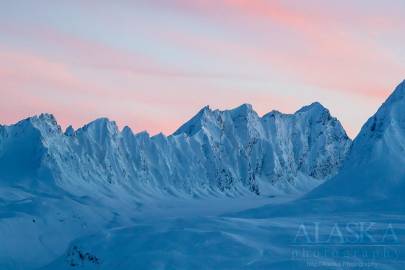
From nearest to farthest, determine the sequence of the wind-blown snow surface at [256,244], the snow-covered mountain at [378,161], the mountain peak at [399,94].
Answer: the wind-blown snow surface at [256,244], the snow-covered mountain at [378,161], the mountain peak at [399,94]

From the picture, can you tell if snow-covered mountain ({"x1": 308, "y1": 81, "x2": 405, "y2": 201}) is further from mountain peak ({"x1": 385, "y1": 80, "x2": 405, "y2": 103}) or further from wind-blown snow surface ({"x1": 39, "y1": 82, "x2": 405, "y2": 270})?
wind-blown snow surface ({"x1": 39, "y1": 82, "x2": 405, "y2": 270})

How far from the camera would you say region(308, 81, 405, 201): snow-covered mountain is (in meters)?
138

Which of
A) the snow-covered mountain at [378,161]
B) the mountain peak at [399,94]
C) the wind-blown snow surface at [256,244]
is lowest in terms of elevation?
the wind-blown snow surface at [256,244]

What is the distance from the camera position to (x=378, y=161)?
149 m

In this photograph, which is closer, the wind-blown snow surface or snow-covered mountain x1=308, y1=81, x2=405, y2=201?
the wind-blown snow surface

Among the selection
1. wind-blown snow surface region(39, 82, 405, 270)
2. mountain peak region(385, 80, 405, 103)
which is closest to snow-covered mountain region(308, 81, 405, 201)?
mountain peak region(385, 80, 405, 103)

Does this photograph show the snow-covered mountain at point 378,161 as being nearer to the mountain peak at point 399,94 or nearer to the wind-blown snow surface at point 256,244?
the mountain peak at point 399,94

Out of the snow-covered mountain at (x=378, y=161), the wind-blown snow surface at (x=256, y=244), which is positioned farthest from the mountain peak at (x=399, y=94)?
the wind-blown snow surface at (x=256, y=244)

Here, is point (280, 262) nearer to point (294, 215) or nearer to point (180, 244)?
point (180, 244)

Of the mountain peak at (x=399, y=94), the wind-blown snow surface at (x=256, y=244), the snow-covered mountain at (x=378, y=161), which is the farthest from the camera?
the mountain peak at (x=399, y=94)

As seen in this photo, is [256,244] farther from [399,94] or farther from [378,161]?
[399,94]

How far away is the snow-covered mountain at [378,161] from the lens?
452 feet

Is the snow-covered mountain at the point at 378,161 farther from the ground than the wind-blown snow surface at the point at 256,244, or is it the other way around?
the snow-covered mountain at the point at 378,161

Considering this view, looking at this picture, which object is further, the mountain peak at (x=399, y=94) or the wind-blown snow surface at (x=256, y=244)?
the mountain peak at (x=399, y=94)
